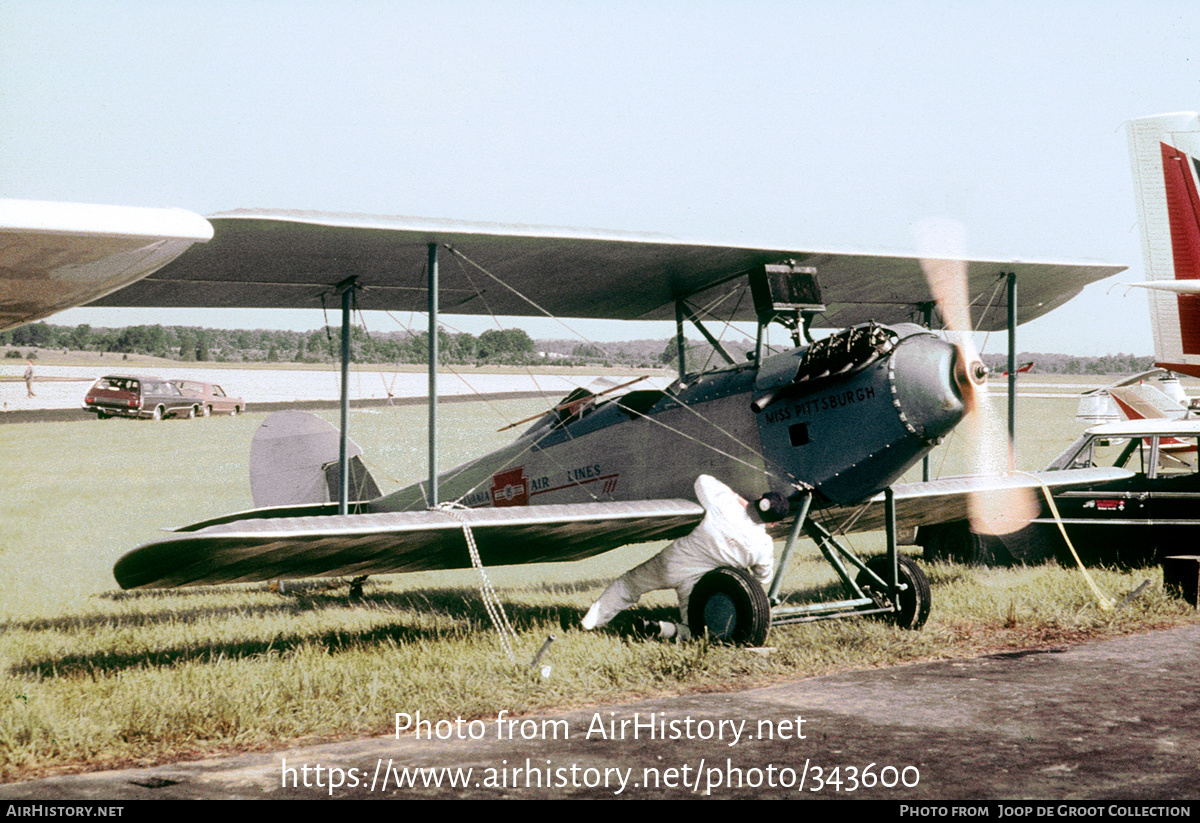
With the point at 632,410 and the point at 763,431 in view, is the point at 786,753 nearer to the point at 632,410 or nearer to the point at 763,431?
the point at 763,431

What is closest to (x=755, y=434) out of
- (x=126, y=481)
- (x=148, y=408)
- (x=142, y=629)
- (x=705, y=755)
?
(x=705, y=755)

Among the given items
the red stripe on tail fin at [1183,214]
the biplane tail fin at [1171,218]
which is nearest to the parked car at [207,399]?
the biplane tail fin at [1171,218]

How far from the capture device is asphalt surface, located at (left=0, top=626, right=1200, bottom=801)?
3.75 metres

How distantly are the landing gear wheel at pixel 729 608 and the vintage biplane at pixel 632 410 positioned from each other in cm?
1

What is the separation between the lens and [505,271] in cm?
797

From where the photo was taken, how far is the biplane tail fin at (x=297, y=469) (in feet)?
35.4

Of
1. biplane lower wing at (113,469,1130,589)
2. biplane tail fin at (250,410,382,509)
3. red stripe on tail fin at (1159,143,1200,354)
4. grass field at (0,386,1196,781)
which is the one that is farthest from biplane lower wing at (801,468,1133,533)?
biplane tail fin at (250,410,382,509)

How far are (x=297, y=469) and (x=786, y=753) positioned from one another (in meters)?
7.91

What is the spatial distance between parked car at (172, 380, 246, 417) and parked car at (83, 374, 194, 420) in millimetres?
968

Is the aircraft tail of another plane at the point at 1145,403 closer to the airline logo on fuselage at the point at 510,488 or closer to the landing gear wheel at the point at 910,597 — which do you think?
the landing gear wheel at the point at 910,597

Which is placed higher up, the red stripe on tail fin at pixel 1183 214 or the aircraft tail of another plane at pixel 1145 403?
the red stripe on tail fin at pixel 1183 214

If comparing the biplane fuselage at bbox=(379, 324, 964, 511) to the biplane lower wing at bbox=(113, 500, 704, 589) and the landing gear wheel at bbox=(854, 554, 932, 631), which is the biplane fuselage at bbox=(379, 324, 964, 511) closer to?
the biplane lower wing at bbox=(113, 500, 704, 589)

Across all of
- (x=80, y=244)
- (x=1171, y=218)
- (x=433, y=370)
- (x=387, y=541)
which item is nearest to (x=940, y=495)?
(x=433, y=370)
